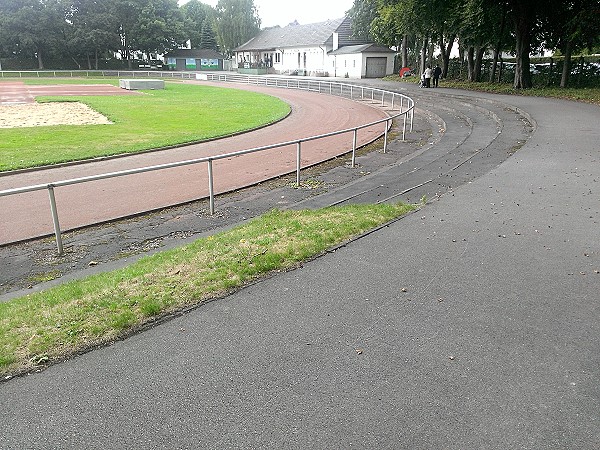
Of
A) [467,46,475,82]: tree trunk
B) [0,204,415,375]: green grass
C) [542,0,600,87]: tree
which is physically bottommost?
[0,204,415,375]: green grass

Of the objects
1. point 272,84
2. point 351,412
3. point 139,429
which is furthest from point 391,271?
point 272,84

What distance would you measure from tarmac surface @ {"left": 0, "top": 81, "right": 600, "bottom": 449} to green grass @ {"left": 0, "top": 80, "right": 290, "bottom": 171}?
781 centimetres

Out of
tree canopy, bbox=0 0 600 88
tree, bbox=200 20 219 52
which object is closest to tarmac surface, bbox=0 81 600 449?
tree canopy, bbox=0 0 600 88

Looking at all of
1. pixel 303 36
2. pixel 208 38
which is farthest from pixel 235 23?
pixel 303 36

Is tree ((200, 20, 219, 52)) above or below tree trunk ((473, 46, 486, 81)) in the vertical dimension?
above

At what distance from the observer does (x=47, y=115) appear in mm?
23562

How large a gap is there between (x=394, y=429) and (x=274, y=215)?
217 inches

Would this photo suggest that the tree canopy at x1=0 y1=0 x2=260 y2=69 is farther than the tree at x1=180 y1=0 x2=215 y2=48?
No

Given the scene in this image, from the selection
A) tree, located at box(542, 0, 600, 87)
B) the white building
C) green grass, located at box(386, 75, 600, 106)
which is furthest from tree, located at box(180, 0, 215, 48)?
tree, located at box(542, 0, 600, 87)

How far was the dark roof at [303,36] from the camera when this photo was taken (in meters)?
63.8

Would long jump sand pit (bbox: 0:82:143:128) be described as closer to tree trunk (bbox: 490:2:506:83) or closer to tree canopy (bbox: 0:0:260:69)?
tree trunk (bbox: 490:2:506:83)

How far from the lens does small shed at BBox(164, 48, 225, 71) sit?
276ft

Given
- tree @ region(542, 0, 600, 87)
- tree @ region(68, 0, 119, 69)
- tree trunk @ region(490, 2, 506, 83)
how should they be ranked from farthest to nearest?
tree @ region(68, 0, 119, 69), tree trunk @ region(490, 2, 506, 83), tree @ region(542, 0, 600, 87)

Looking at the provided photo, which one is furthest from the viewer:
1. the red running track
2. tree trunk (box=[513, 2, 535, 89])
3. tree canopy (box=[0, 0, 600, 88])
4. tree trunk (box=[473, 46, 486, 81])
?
tree trunk (box=[473, 46, 486, 81])
